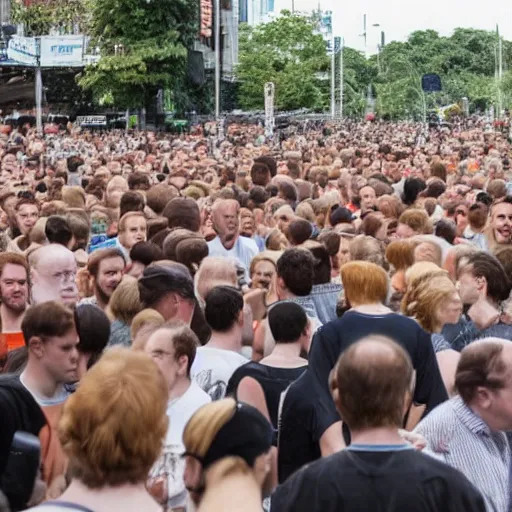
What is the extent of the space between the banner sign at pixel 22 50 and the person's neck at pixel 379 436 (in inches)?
1803

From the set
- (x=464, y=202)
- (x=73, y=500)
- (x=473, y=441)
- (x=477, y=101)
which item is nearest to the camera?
(x=73, y=500)

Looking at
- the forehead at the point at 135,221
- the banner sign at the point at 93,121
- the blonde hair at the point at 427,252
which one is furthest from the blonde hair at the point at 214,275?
the banner sign at the point at 93,121

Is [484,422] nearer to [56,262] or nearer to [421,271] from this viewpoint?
[421,271]

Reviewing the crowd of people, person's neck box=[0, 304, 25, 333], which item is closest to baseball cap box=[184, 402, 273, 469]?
the crowd of people

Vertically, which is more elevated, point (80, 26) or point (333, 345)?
point (80, 26)

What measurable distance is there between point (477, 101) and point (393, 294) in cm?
13802

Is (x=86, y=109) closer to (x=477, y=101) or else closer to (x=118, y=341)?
(x=118, y=341)

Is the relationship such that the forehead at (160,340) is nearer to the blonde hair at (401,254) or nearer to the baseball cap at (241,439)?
the baseball cap at (241,439)

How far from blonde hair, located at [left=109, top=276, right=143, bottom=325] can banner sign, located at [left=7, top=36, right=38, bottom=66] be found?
42.3 metres

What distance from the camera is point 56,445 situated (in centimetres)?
532

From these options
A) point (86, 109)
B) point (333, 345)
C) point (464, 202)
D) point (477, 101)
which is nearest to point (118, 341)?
point (333, 345)

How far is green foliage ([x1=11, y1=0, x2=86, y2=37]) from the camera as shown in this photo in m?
69.2

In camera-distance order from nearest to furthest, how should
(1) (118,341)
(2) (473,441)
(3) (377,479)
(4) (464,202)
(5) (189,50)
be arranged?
(3) (377,479), (2) (473,441), (1) (118,341), (4) (464,202), (5) (189,50)

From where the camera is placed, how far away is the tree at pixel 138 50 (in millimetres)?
51531
